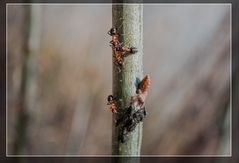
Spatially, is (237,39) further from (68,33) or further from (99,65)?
(68,33)

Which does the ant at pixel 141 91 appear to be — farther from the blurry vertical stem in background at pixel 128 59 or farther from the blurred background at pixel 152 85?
the blurred background at pixel 152 85

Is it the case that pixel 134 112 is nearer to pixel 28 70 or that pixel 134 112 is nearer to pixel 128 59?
pixel 128 59

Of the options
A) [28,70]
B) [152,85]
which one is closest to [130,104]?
[28,70]

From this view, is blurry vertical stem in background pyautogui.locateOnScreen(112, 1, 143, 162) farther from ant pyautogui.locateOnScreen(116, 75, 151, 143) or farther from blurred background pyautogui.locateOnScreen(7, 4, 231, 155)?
blurred background pyautogui.locateOnScreen(7, 4, 231, 155)

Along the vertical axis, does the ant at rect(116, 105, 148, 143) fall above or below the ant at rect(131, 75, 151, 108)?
below

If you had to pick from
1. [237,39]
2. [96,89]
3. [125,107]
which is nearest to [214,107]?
[237,39]

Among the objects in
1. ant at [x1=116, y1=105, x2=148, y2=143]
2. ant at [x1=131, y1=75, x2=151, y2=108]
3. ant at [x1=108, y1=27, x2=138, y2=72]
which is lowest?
ant at [x1=116, y1=105, x2=148, y2=143]

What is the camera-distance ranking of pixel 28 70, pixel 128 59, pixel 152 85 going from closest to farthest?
pixel 128 59
pixel 28 70
pixel 152 85

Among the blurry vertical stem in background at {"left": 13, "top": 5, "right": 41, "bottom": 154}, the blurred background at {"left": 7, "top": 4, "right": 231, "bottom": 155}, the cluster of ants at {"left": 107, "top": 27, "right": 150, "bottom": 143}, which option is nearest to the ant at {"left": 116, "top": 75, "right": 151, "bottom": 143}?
the cluster of ants at {"left": 107, "top": 27, "right": 150, "bottom": 143}
